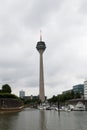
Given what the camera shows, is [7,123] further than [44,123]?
No

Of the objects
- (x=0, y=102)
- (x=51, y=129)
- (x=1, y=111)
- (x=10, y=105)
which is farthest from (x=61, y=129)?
(x=10, y=105)

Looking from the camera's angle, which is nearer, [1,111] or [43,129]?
[43,129]

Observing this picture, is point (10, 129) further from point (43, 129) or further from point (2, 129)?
point (43, 129)

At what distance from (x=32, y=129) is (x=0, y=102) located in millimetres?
64393

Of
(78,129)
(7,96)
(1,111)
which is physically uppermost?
(7,96)

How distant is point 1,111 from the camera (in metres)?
94.4

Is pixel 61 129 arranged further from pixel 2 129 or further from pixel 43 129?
pixel 2 129

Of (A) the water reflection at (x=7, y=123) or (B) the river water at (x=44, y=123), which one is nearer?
(B) the river water at (x=44, y=123)

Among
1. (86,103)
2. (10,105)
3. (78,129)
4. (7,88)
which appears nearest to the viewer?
(78,129)

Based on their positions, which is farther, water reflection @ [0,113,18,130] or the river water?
water reflection @ [0,113,18,130]

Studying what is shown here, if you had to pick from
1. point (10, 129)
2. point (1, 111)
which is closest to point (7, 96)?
point (1, 111)

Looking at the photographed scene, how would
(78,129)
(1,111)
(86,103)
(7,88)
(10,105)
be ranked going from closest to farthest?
1. (78,129)
2. (1,111)
3. (10,105)
4. (86,103)
5. (7,88)

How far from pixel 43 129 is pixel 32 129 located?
67.3 inches

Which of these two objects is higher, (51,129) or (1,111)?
(1,111)
